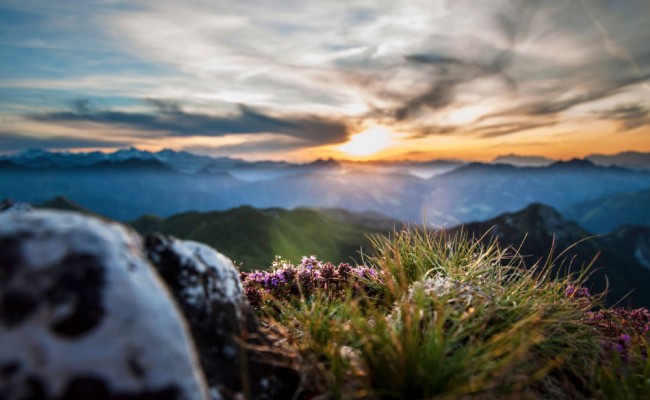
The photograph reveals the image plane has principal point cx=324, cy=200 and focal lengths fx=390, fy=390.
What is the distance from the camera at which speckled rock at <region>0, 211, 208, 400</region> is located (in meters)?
2.55

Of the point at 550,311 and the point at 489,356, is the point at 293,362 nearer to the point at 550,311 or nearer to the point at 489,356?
the point at 489,356

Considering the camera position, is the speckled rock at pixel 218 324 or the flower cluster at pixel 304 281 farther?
the flower cluster at pixel 304 281

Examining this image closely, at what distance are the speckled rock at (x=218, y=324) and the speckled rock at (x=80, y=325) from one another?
97cm

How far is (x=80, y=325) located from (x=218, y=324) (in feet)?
5.12

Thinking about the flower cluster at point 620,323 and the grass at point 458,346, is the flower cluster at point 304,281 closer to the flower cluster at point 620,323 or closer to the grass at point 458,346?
the grass at point 458,346

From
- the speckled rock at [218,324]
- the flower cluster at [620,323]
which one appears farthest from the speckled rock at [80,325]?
the flower cluster at [620,323]

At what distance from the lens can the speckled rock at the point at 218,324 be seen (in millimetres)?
3842

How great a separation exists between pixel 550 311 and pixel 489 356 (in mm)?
3348

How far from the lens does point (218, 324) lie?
4.02 metres

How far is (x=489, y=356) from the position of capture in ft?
14.0

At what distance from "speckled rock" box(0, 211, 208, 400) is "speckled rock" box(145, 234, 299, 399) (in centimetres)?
97

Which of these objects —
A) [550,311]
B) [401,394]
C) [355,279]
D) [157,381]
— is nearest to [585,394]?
[550,311]

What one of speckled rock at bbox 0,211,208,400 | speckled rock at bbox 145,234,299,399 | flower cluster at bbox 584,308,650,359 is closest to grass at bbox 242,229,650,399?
flower cluster at bbox 584,308,650,359

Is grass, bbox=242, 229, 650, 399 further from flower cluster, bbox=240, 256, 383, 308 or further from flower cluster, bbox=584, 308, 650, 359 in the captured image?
flower cluster, bbox=240, 256, 383, 308
